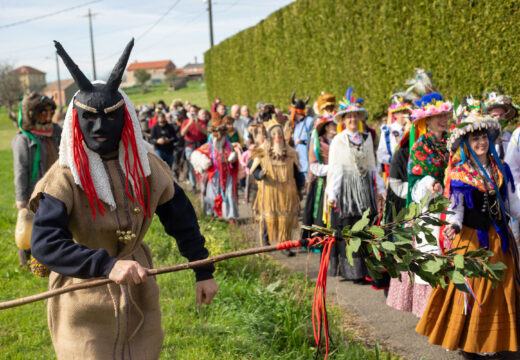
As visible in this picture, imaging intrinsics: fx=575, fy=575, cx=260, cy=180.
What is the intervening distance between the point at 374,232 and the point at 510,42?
633 cm

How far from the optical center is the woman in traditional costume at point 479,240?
454 centimetres

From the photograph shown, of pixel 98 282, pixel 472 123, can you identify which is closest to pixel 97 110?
pixel 98 282

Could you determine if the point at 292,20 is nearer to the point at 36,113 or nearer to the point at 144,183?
the point at 36,113

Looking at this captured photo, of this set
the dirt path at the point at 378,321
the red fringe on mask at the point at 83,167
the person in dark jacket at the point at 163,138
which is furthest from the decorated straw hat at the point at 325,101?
the person in dark jacket at the point at 163,138

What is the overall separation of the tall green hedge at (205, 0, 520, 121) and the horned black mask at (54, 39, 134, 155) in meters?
6.56

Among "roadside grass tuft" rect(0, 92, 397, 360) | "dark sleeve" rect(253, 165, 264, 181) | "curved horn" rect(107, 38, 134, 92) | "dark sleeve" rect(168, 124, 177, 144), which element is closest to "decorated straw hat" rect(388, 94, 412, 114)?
"dark sleeve" rect(253, 165, 264, 181)

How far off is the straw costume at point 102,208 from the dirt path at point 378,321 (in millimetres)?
2334

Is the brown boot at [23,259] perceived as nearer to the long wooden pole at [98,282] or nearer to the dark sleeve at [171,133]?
the long wooden pole at [98,282]

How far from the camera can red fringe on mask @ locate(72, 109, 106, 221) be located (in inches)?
106

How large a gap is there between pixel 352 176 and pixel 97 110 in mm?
4424

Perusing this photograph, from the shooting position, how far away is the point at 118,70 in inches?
112

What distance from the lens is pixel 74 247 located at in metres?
2.47

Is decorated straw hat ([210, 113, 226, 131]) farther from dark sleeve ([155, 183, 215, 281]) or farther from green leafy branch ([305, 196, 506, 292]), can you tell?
green leafy branch ([305, 196, 506, 292])

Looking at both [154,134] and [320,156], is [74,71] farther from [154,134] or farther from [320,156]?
[154,134]
